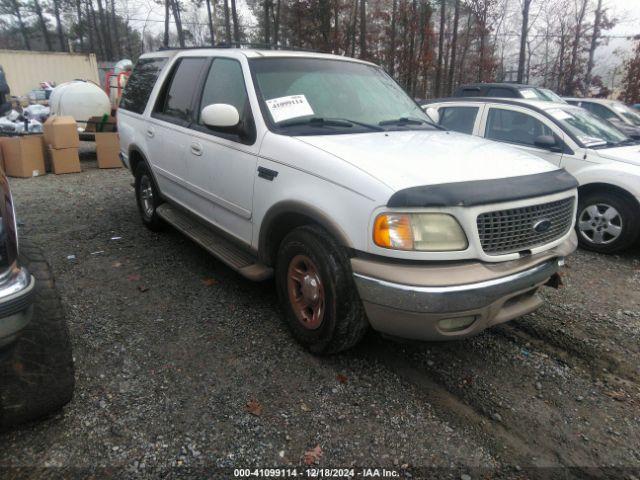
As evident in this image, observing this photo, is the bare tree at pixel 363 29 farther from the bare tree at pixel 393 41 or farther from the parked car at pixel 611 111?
the parked car at pixel 611 111

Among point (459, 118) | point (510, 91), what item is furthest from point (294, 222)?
point (510, 91)

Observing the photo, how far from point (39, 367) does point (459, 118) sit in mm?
6277

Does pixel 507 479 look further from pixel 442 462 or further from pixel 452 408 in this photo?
pixel 452 408

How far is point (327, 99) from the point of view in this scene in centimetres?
354

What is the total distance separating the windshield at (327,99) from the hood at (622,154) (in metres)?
2.73

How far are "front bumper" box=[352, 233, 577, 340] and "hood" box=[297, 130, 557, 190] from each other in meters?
0.47

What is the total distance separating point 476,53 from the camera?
28594mm

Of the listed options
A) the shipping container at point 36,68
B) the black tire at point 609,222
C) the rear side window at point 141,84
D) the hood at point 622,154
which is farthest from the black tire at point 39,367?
the shipping container at point 36,68

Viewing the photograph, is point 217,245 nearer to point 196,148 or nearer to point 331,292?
point 196,148

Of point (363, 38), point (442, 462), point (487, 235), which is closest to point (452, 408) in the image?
point (442, 462)

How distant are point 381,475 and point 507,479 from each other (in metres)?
0.60

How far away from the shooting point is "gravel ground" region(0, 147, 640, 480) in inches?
89.0

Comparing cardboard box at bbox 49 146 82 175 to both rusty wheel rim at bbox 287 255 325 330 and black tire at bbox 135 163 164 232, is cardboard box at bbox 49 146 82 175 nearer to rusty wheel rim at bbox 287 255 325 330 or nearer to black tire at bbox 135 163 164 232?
black tire at bbox 135 163 164 232

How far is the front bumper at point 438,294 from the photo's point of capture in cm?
234
